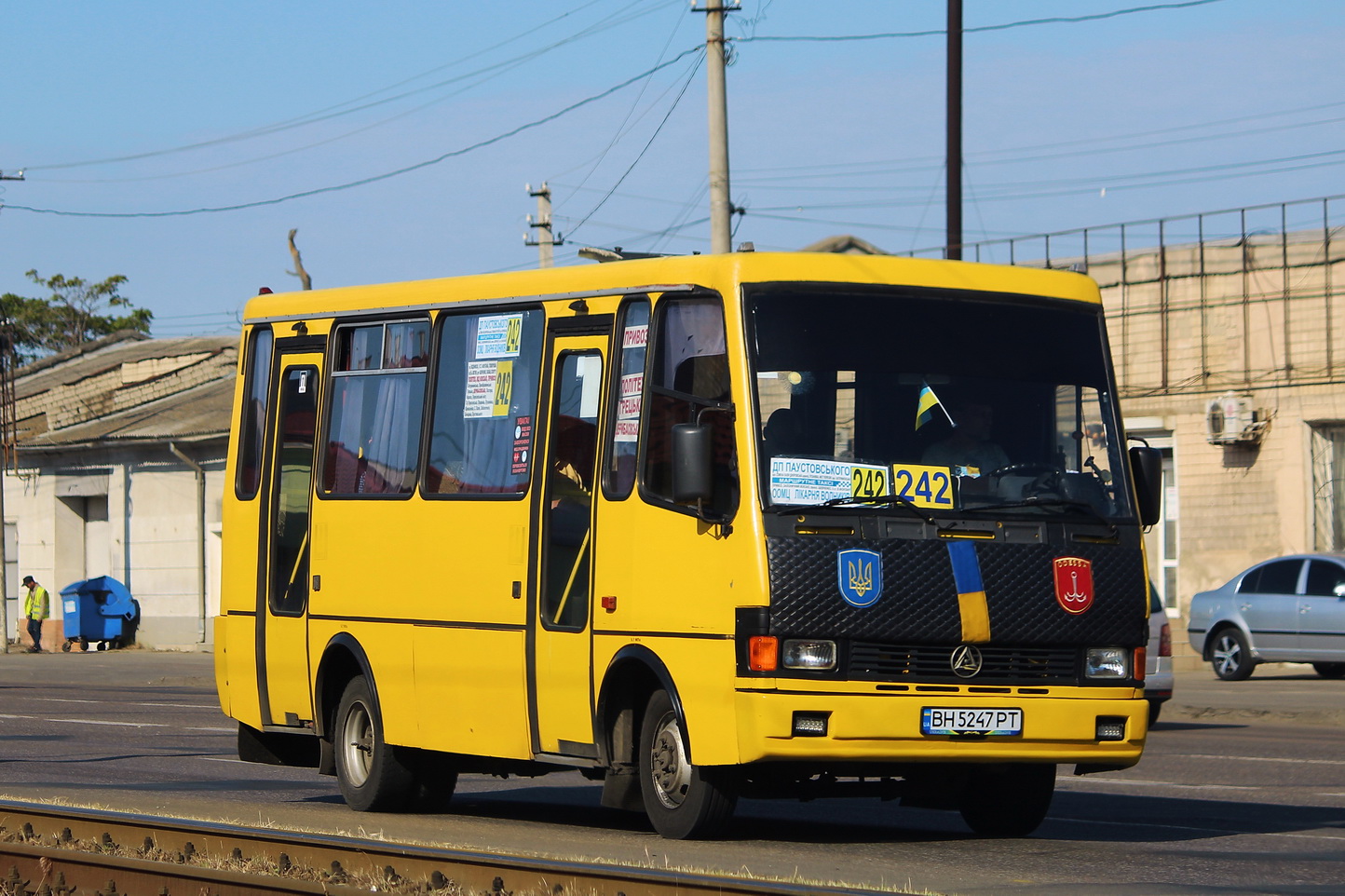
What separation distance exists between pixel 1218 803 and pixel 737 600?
5033 millimetres

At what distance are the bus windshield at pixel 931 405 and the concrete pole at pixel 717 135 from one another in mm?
13823

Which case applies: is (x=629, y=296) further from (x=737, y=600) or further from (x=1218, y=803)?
(x=1218, y=803)

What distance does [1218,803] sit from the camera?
13391 millimetres

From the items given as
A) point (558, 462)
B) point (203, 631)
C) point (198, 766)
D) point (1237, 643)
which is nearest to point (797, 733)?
point (558, 462)

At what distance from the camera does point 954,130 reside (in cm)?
2625

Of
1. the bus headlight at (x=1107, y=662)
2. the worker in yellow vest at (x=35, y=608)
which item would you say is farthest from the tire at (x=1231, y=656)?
the worker in yellow vest at (x=35, y=608)

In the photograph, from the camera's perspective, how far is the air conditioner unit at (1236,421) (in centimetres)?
3350

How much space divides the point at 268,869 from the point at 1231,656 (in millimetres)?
21613

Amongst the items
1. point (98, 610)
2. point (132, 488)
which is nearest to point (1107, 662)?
point (98, 610)

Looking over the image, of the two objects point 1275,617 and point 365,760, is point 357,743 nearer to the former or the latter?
point 365,760

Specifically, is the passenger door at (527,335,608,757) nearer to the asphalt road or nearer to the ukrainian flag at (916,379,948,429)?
the asphalt road

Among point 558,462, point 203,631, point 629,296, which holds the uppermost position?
point 629,296

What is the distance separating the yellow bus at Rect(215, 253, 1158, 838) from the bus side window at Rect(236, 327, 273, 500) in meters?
1.78

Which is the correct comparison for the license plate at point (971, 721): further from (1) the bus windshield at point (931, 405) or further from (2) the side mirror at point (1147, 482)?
(2) the side mirror at point (1147, 482)
